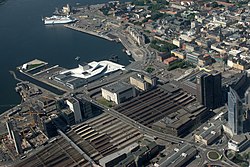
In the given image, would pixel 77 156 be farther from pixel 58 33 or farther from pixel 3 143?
pixel 58 33

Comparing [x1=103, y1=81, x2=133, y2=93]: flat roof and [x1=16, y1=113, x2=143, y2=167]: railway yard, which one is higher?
[x1=103, y1=81, x2=133, y2=93]: flat roof

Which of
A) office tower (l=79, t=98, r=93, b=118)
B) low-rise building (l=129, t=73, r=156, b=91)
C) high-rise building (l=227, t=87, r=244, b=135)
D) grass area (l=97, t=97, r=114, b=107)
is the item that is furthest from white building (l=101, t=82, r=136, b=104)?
high-rise building (l=227, t=87, r=244, b=135)

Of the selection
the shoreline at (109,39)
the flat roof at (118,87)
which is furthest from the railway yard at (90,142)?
the shoreline at (109,39)

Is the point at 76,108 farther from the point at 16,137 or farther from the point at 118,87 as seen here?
the point at 16,137

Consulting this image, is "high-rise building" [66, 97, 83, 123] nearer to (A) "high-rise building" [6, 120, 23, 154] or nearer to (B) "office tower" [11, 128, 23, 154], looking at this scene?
(A) "high-rise building" [6, 120, 23, 154]

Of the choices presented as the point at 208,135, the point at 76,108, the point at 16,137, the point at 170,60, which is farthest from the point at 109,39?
the point at 208,135

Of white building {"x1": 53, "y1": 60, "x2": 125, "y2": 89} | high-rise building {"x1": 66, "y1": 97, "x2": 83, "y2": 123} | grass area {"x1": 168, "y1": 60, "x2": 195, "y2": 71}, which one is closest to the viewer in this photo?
high-rise building {"x1": 66, "y1": 97, "x2": 83, "y2": 123}

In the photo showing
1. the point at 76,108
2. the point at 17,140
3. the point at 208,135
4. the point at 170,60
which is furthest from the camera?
the point at 170,60
